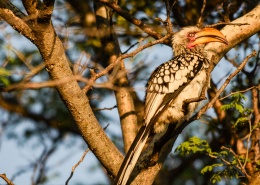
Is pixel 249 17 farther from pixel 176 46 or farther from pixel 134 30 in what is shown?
pixel 134 30

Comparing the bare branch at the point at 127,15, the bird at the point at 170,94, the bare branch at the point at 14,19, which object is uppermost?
the bare branch at the point at 127,15

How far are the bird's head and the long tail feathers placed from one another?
1.29m

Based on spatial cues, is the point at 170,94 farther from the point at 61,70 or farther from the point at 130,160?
the point at 61,70

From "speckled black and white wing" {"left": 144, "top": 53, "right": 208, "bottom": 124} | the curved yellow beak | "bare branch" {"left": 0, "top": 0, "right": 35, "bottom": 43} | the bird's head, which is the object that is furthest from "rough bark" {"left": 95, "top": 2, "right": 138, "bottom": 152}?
"bare branch" {"left": 0, "top": 0, "right": 35, "bottom": 43}

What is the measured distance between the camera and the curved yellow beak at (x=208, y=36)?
502 centimetres

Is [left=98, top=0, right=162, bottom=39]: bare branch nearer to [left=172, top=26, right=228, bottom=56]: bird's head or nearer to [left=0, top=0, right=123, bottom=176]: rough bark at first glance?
→ [left=172, top=26, right=228, bottom=56]: bird's head

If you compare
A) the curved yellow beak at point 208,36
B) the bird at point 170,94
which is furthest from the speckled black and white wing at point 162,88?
the curved yellow beak at point 208,36

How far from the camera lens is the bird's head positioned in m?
5.44

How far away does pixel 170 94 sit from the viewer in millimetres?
4855

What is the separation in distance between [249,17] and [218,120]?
1663 millimetres

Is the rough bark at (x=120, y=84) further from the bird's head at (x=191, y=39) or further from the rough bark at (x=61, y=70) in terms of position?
the rough bark at (x=61, y=70)

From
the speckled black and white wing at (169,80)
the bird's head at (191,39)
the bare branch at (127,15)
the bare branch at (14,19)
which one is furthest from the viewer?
the bird's head at (191,39)

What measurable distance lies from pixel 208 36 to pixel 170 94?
871 mm

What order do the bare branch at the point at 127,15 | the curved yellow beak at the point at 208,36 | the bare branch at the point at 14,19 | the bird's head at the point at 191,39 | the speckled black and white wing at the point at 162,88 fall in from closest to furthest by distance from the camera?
the bare branch at the point at 14,19 → the speckled black and white wing at the point at 162,88 → the curved yellow beak at the point at 208,36 → the bare branch at the point at 127,15 → the bird's head at the point at 191,39
